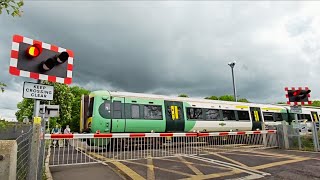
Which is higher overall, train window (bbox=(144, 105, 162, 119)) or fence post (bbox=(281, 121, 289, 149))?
train window (bbox=(144, 105, 162, 119))

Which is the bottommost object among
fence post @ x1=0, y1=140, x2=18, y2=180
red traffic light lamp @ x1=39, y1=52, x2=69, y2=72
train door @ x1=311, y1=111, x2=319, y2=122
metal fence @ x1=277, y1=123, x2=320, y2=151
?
metal fence @ x1=277, y1=123, x2=320, y2=151

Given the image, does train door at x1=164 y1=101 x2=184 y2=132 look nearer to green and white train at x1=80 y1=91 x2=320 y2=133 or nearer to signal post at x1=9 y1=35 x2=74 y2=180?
Answer: green and white train at x1=80 y1=91 x2=320 y2=133

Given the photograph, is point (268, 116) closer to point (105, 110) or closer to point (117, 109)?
point (117, 109)

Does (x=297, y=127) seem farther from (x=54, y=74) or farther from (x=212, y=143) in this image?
(x=54, y=74)

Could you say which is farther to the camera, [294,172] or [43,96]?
[294,172]

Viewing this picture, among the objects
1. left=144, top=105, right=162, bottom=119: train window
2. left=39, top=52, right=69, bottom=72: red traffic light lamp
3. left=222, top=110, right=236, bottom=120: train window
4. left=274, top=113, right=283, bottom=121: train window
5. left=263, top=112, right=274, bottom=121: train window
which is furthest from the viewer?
left=274, top=113, right=283, bottom=121: train window

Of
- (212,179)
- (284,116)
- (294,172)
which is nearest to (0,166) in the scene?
(212,179)

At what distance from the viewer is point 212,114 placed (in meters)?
15.4

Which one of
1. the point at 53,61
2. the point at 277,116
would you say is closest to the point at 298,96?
→ the point at 277,116

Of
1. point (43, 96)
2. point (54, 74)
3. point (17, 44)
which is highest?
point (17, 44)

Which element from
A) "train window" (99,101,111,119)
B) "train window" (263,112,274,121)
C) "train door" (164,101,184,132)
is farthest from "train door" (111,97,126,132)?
"train window" (263,112,274,121)

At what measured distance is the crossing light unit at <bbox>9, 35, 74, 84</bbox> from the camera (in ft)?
11.7

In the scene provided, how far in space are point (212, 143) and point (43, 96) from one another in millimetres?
11900

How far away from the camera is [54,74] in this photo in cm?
382
